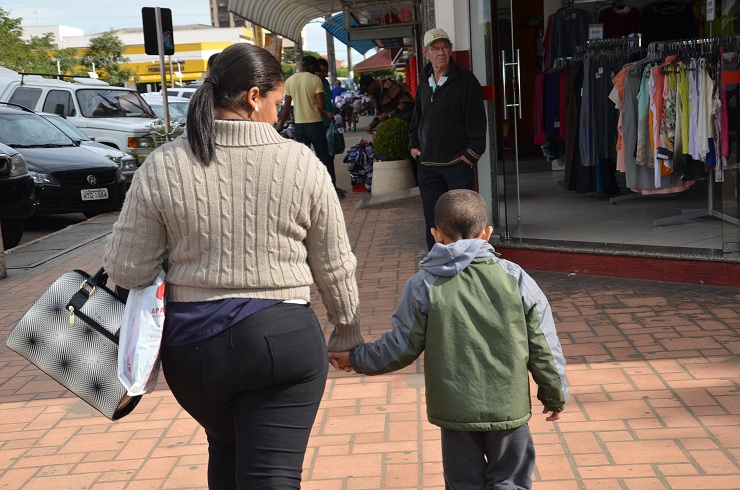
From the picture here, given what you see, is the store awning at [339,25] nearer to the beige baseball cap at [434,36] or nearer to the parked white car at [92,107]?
the parked white car at [92,107]

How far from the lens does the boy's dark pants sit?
9.91 feet

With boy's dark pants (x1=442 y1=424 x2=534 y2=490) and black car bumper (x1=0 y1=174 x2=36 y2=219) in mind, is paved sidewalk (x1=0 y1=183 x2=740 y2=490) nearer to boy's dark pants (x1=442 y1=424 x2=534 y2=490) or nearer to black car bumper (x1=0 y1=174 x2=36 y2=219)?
boy's dark pants (x1=442 y1=424 x2=534 y2=490)

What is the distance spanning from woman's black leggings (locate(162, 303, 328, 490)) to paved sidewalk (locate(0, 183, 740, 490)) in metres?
1.46

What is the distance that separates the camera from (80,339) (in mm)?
2752

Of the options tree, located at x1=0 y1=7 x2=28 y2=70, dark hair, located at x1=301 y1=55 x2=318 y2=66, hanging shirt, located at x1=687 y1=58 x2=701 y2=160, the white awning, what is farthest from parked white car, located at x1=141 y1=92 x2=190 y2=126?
→ hanging shirt, located at x1=687 y1=58 x2=701 y2=160

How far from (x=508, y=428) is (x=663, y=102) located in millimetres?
5564

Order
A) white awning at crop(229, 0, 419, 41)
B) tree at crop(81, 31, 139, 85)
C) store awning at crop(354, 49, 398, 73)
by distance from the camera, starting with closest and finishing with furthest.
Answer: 1. white awning at crop(229, 0, 419, 41)
2. store awning at crop(354, 49, 398, 73)
3. tree at crop(81, 31, 139, 85)

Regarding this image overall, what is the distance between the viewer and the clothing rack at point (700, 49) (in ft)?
23.5

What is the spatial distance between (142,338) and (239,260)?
341 millimetres

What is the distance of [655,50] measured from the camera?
8.32 meters

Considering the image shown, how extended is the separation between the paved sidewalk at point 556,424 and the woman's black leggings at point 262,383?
1.46 metres

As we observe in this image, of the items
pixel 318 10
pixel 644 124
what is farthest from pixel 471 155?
pixel 318 10

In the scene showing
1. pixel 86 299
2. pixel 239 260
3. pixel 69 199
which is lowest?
pixel 69 199

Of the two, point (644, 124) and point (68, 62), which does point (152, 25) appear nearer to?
point (644, 124)
